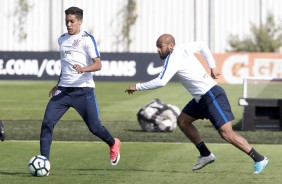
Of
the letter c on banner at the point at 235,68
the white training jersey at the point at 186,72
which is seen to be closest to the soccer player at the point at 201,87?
the white training jersey at the point at 186,72

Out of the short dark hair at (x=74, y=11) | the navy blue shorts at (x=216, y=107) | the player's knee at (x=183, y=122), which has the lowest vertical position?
the player's knee at (x=183, y=122)

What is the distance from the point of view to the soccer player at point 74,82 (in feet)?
42.9

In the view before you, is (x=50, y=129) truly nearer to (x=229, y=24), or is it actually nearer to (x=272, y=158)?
(x=272, y=158)

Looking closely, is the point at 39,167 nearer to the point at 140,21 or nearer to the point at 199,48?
the point at 199,48

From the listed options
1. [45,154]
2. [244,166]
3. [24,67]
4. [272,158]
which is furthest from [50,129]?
[24,67]

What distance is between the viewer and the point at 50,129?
1308cm

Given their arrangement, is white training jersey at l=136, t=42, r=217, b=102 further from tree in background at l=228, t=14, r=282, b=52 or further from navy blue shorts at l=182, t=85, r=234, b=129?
tree in background at l=228, t=14, r=282, b=52

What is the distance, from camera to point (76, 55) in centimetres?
1320

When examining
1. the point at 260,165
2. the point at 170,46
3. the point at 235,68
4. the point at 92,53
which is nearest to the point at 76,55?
the point at 92,53

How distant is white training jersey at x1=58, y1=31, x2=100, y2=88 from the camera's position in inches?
517

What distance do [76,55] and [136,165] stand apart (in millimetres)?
2068

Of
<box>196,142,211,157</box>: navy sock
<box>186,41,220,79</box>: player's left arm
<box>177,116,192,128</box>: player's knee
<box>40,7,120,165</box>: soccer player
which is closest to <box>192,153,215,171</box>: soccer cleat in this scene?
<box>196,142,211,157</box>: navy sock

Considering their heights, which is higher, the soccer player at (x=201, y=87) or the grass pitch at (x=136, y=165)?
the soccer player at (x=201, y=87)

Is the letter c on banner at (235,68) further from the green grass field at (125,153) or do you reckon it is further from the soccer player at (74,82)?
the soccer player at (74,82)
